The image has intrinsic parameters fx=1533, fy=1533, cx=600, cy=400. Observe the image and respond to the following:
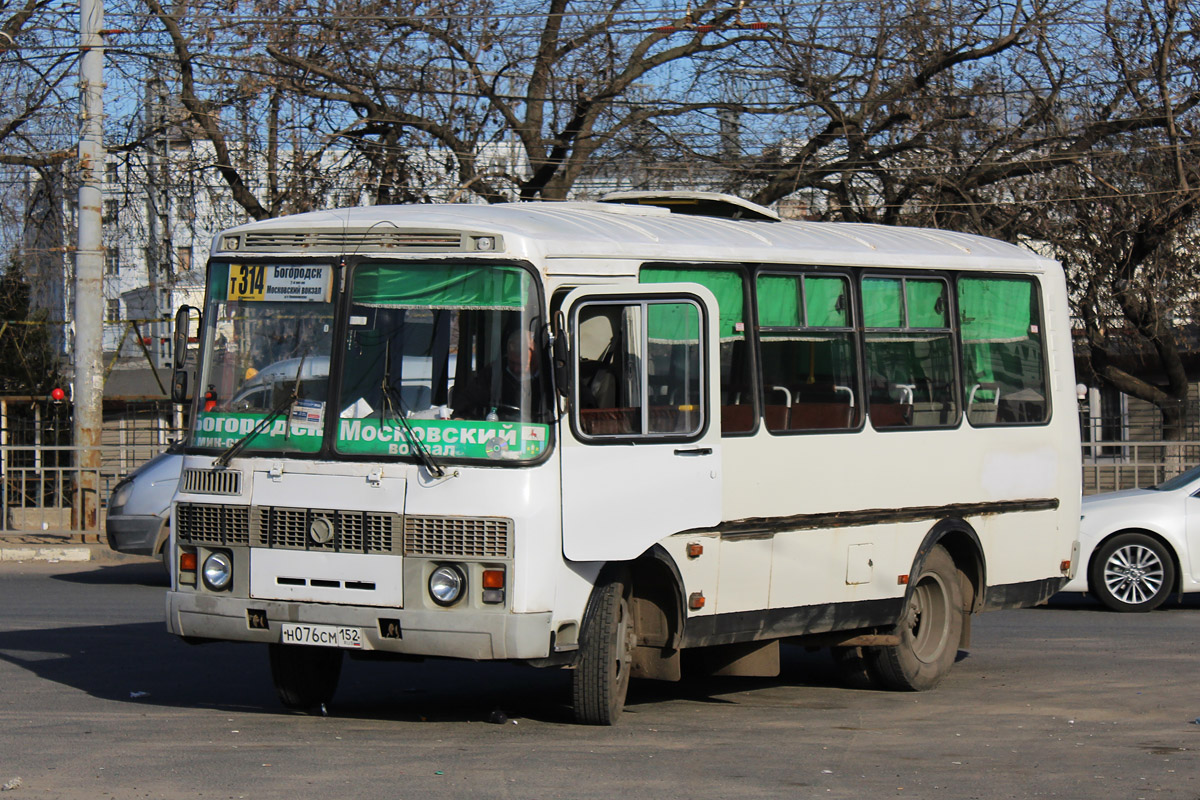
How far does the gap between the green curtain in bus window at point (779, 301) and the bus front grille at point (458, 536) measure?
7.54 feet

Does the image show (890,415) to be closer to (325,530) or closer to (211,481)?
(325,530)

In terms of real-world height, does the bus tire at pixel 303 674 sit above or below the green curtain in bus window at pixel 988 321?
below

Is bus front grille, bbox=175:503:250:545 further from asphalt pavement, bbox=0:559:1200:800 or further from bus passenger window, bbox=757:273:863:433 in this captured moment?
bus passenger window, bbox=757:273:863:433

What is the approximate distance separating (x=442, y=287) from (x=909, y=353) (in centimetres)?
350

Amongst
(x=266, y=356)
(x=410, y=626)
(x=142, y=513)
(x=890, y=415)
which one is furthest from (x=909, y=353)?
(x=142, y=513)

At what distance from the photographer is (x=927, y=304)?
9867mm

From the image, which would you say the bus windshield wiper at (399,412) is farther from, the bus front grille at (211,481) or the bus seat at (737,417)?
the bus seat at (737,417)

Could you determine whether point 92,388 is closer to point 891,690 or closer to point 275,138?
point 275,138

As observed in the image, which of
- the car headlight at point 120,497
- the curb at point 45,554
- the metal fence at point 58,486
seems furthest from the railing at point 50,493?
the car headlight at point 120,497

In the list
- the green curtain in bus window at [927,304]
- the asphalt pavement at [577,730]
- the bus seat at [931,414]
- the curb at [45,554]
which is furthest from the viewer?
the curb at [45,554]

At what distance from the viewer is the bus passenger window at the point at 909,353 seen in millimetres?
9398

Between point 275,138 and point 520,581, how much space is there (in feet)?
58.3

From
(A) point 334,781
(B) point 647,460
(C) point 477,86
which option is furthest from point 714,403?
(C) point 477,86

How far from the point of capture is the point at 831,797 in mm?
6445
